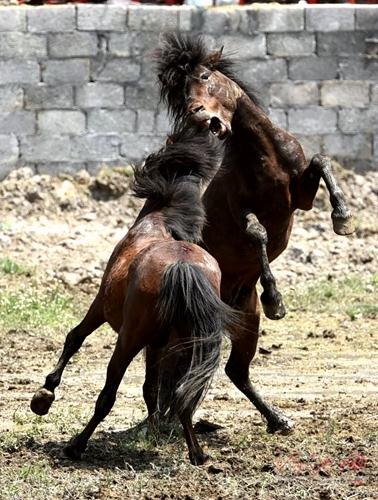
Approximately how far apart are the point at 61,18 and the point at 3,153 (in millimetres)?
1752

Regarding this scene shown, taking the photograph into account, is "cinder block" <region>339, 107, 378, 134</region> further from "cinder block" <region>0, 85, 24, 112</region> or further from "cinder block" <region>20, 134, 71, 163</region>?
"cinder block" <region>0, 85, 24, 112</region>

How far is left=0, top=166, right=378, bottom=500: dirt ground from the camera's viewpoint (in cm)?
674

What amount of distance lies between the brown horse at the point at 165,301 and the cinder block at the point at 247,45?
8059 mm

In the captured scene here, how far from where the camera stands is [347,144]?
16.2 meters

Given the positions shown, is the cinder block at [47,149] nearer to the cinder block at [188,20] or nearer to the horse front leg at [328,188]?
the cinder block at [188,20]

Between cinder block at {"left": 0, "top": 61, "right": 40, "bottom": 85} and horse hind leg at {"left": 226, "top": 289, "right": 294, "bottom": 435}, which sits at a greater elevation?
cinder block at {"left": 0, "top": 61, "right": 40, "bottom": 85}

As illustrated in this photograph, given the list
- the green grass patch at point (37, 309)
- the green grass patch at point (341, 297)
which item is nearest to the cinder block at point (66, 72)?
the green grass patch at point (37, 309)

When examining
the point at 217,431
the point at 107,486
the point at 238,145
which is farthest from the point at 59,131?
the point at 107,486

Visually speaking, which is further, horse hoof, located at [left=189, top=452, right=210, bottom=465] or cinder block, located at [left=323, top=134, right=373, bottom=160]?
cinder block, located at [left=323, top=134, right=373, bottom=160]

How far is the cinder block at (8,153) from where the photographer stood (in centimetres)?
1587

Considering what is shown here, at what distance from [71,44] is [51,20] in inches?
14.5

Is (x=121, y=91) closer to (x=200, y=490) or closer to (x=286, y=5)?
(x=286, y=5)

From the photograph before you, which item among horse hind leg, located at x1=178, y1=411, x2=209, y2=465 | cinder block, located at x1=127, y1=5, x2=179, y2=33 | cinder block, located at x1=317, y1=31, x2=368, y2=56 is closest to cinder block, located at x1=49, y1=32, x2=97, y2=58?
cinder block, located at x1=127, y1=5, x2=179, y2=33

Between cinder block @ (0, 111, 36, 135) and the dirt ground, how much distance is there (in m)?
0.49
